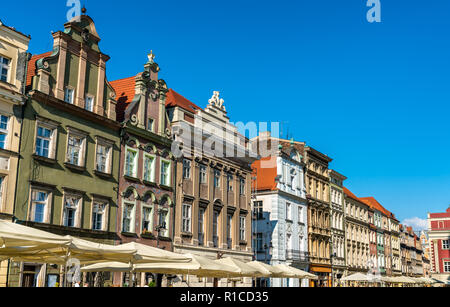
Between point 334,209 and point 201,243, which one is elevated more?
point 334,209

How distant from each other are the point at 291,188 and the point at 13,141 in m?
33.1

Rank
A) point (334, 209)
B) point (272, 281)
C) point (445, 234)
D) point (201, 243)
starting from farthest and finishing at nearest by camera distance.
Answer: point (445, 234), point (334, 209), point (272, 281), point (201, 243)

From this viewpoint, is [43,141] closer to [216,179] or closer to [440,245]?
[216,179]

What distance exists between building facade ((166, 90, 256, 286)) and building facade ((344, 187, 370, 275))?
28.6 metres

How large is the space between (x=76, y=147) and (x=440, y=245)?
96.1m

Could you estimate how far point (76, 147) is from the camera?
89.7 ft

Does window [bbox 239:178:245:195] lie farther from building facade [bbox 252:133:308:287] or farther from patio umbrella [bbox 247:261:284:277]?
patio umbrella [bbox 247:261:284:277]

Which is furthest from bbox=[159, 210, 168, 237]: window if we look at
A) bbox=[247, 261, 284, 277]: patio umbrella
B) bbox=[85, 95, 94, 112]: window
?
bbox=[85, 95, 94, 112]: window

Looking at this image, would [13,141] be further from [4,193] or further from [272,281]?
[272,281]

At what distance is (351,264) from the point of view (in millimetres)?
65375

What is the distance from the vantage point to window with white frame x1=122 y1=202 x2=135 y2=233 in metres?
29.9

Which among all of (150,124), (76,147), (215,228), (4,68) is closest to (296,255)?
(215,228)

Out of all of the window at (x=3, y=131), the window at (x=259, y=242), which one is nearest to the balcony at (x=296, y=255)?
the window at (x=259, y=242)
